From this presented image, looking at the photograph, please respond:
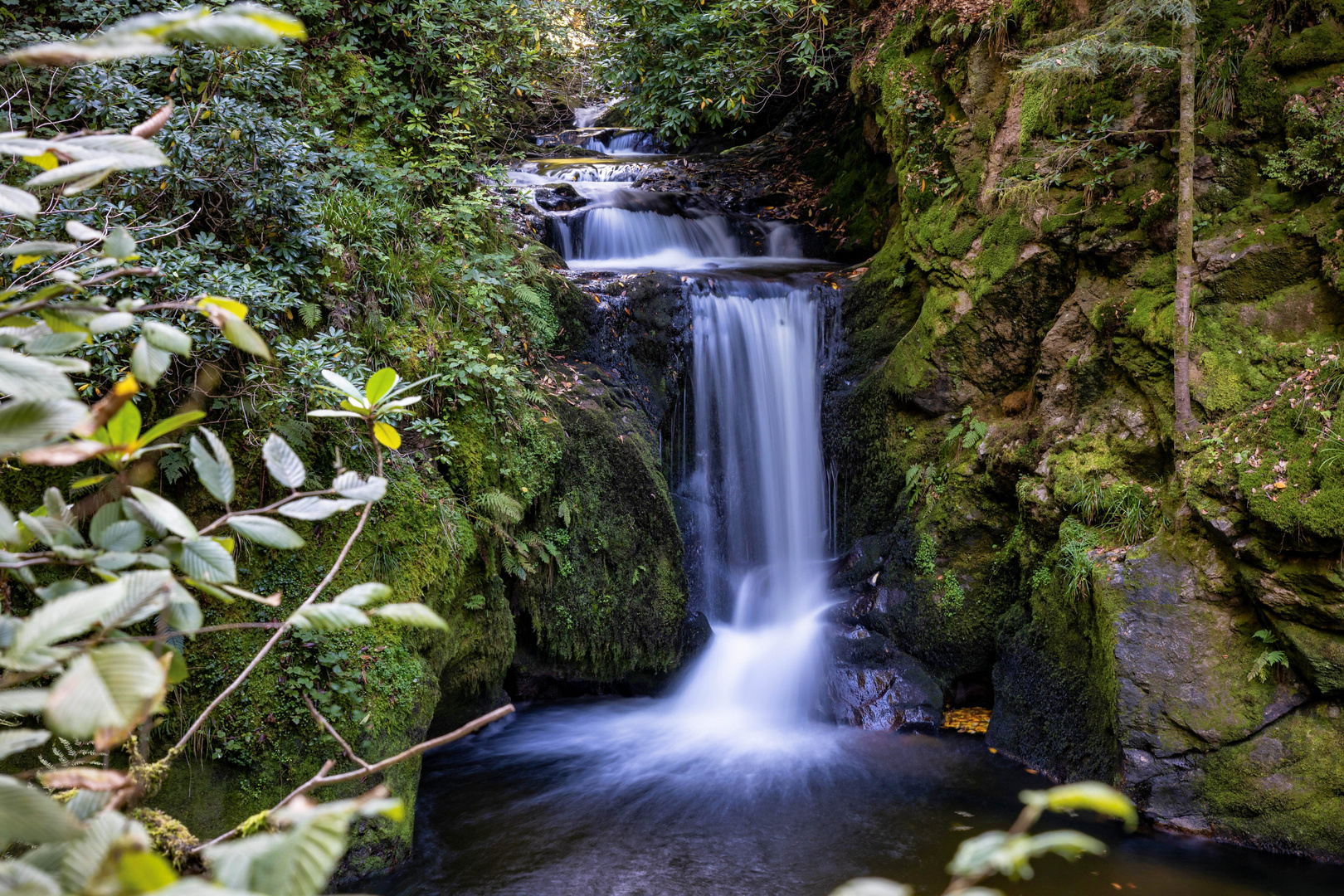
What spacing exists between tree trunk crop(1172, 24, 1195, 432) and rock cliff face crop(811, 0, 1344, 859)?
0.13 meters

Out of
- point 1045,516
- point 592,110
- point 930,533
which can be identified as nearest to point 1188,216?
point 1045,516

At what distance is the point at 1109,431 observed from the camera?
5.98 m

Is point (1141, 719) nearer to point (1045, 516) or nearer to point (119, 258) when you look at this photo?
point (1045, 516)

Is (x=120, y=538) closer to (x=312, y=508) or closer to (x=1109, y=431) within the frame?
(x=312, y=508)

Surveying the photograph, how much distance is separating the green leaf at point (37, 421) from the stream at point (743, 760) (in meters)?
4.01

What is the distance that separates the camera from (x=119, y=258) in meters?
1.44

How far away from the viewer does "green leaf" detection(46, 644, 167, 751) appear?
0.88 m

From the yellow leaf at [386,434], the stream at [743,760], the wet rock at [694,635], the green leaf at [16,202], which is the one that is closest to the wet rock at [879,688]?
the stream at [743,760]

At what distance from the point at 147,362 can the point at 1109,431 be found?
6.47 m

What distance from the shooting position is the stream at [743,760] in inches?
175

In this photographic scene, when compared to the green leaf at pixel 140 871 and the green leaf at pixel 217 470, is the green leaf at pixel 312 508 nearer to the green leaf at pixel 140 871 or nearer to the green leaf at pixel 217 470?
the green leaf at pixel 217 470

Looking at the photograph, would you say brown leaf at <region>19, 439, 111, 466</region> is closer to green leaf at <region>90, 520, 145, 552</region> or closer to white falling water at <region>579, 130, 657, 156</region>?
green leaf at <region>90, 520, 145, 552</region>

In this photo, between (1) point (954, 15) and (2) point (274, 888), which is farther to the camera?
(1) point (954, 15)

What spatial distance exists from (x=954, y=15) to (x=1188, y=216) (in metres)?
3.61
